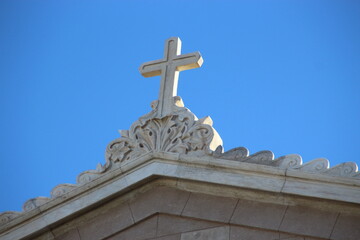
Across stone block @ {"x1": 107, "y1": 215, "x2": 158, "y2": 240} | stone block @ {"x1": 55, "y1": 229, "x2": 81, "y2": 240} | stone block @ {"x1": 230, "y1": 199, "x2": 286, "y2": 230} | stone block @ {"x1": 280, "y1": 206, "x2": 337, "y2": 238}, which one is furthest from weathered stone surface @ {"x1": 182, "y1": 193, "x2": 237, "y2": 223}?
stone block @ {"x1": 55, "y1": 229, "x2": 81, "y2": 240}

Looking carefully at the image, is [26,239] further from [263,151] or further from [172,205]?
[263,151]

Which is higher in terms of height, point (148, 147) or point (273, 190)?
Answer: point (148, 147)

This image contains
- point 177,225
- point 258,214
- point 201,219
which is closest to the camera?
point 258,214

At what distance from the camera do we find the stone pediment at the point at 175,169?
1118 cm

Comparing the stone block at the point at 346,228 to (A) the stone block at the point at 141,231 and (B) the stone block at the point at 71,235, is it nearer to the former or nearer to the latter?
(A) the stone block at the point at 141,231

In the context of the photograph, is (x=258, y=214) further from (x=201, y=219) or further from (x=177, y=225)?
(x=177, y=225)

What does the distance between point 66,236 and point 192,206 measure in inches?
71.3

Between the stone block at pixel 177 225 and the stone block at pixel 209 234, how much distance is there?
0.06m

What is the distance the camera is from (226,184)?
11633 mm

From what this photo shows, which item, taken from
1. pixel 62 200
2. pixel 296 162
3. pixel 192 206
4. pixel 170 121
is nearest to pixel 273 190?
pixel 296 162

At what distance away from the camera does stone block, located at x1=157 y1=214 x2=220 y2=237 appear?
38.5ft

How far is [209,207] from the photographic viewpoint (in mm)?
11820

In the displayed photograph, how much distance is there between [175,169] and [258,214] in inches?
50.3

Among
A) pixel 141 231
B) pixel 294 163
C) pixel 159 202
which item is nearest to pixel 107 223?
pixel 141 231
